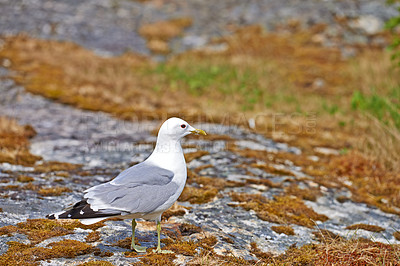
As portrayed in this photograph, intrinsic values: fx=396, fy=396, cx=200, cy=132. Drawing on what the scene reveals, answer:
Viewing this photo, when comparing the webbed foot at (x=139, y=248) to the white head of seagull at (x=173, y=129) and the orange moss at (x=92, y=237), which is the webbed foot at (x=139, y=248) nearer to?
the orange moss at (x=92, y=237)

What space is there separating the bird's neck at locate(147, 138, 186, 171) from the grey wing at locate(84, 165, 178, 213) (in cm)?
11

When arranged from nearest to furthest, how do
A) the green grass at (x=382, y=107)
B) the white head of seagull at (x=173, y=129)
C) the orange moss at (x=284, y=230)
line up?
the white head of seagull at (x=173, y=129)
the orange moss at (x=284, y=230)
the green grass at (x=382, y=107)

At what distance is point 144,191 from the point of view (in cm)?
495

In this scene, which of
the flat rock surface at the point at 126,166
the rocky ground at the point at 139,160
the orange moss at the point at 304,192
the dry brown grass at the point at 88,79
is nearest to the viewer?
the rocky ground at the point at 139,160

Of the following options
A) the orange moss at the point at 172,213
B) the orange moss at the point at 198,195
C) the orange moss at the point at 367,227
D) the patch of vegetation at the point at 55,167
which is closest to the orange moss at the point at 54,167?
the patch of vegetation at the point at 55,167

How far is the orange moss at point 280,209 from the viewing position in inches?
269

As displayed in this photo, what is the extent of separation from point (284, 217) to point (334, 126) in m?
7.26

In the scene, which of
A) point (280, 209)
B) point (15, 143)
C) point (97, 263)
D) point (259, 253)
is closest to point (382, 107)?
point (280, 209)

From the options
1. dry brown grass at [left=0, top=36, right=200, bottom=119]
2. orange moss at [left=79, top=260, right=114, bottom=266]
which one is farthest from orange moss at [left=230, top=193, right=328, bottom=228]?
dry brown grass at [left=0, top=36, right=200, bottom=119]

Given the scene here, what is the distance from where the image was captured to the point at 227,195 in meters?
7.58

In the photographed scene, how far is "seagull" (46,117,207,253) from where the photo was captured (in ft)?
15.1

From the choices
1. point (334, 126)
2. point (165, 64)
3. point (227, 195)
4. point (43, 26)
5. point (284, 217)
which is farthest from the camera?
point (43, 26)

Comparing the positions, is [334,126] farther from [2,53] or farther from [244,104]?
[2,53]

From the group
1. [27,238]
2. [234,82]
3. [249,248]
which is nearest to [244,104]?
[234,82]
